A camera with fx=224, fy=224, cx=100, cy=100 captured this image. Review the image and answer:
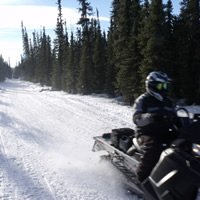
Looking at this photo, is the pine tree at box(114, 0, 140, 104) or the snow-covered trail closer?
the snow-covered trail

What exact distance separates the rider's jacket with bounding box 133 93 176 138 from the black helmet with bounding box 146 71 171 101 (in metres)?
0.10

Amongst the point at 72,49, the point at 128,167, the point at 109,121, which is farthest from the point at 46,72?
the point at 128,167

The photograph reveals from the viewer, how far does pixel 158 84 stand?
3.61 m

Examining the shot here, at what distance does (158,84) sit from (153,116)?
0.62 m

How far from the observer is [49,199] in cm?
385

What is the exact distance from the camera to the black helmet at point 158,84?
11.7ft

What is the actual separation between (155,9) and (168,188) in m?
13.6

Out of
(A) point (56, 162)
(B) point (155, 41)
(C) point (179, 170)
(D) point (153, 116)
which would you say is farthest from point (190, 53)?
(C) point (179, 170)

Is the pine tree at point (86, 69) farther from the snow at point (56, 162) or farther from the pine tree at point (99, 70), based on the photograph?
the snow at point (56, 162)

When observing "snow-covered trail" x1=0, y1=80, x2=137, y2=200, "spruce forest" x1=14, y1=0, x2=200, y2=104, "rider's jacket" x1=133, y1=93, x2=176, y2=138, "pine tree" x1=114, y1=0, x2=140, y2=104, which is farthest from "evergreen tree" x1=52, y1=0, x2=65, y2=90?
"rider's jacket" x1=133, y1=93, x2=176, y2=138

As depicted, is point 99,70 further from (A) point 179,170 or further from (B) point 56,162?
(A) point 179,170

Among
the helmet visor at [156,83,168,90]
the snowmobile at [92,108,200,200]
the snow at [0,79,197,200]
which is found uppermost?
the helmet visor at [156,83,168,90]

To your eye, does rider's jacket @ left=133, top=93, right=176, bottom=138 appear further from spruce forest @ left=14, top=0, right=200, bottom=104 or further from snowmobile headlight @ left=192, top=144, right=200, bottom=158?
spruce forest @ left=14, top=0, right=200, bottom=104

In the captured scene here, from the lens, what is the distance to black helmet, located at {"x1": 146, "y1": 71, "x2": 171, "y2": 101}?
11.7 feet
